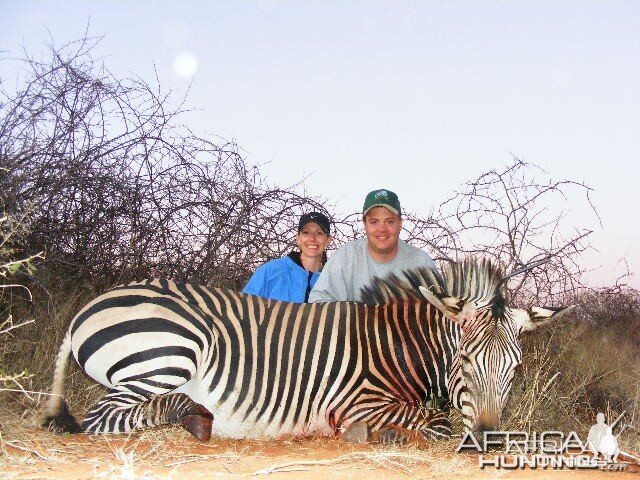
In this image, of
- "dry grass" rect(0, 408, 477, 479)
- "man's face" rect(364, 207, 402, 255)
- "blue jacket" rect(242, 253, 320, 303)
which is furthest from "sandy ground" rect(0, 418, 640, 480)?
"blue jacket" rect(242, 253, 320, 303)

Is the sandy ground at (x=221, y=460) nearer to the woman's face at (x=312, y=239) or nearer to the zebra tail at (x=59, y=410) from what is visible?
the zebra tail at (x=59, y=410)

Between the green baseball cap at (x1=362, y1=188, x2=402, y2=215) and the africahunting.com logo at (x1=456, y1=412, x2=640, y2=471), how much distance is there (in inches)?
74.4

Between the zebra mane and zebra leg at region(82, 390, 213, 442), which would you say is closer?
zebra leg at region(82, 390, 213, 442)

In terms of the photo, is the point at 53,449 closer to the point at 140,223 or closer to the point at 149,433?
the point at 149,433

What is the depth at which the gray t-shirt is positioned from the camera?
5.13 m

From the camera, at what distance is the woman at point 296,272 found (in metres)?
5.82

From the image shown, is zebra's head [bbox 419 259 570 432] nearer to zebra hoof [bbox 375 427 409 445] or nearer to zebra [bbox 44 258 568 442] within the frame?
zebra [bbox 44 258 568 442]

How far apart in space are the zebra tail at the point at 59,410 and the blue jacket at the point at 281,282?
75.4 inches

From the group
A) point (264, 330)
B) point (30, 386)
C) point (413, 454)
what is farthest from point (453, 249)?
point (30, 386)

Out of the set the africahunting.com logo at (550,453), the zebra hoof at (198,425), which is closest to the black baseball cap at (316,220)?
the zebra hoof at (198,425)

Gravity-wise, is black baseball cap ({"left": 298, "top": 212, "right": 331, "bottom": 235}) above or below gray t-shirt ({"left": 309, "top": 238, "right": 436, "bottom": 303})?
above

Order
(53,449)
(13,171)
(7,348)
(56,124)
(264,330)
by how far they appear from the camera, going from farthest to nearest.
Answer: (56,124), (13,171), (7,348), (264,330), (53,449)

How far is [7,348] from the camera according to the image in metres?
5.16

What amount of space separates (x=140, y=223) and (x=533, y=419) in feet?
13.4
